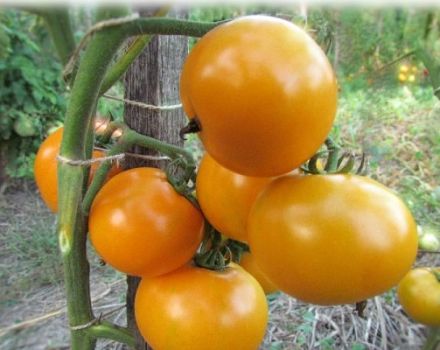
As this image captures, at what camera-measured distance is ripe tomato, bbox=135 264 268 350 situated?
626 millimetres

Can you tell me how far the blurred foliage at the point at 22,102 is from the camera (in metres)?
2.98

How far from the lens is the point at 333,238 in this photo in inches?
19.0

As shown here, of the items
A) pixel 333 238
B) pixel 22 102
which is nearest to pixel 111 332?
pixel 333 238

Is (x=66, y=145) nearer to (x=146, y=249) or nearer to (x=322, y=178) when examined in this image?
(x=146, y=249)

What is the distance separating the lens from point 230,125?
0.46m

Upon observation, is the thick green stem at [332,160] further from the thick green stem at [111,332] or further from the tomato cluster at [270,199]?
the thick green stem at [111,332]

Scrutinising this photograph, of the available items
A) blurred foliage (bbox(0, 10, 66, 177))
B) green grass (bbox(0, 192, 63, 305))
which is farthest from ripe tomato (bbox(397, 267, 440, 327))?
blurred foliage (bbox(0, 10, 66, 177))

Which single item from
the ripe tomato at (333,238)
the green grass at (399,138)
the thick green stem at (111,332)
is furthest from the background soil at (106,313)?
the ripe tomato at (333,238)

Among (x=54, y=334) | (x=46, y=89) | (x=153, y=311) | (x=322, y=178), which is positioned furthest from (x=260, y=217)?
(x=46, y=89)

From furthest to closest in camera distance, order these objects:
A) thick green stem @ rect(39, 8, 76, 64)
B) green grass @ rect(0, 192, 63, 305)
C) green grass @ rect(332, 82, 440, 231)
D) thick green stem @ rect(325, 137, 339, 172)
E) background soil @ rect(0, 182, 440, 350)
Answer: green grass @ rect(332, 82, 440, 231) < green grass @ rect(0, 192, 63, 305) < background soil @ rect(0, 182, 440, 350) < thick green stem @ rect(325, 137, 339, 172) < thick green stem @ rect(39, 8, 76, 64)

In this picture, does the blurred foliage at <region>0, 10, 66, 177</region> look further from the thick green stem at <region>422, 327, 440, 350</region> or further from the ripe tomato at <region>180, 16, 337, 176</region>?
the ripe tomato at <region>180, 16, 337, 176</region>

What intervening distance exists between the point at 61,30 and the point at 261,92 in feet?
0.62

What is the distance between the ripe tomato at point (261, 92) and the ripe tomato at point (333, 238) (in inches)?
1.8

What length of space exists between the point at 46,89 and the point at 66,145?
9.13ft
